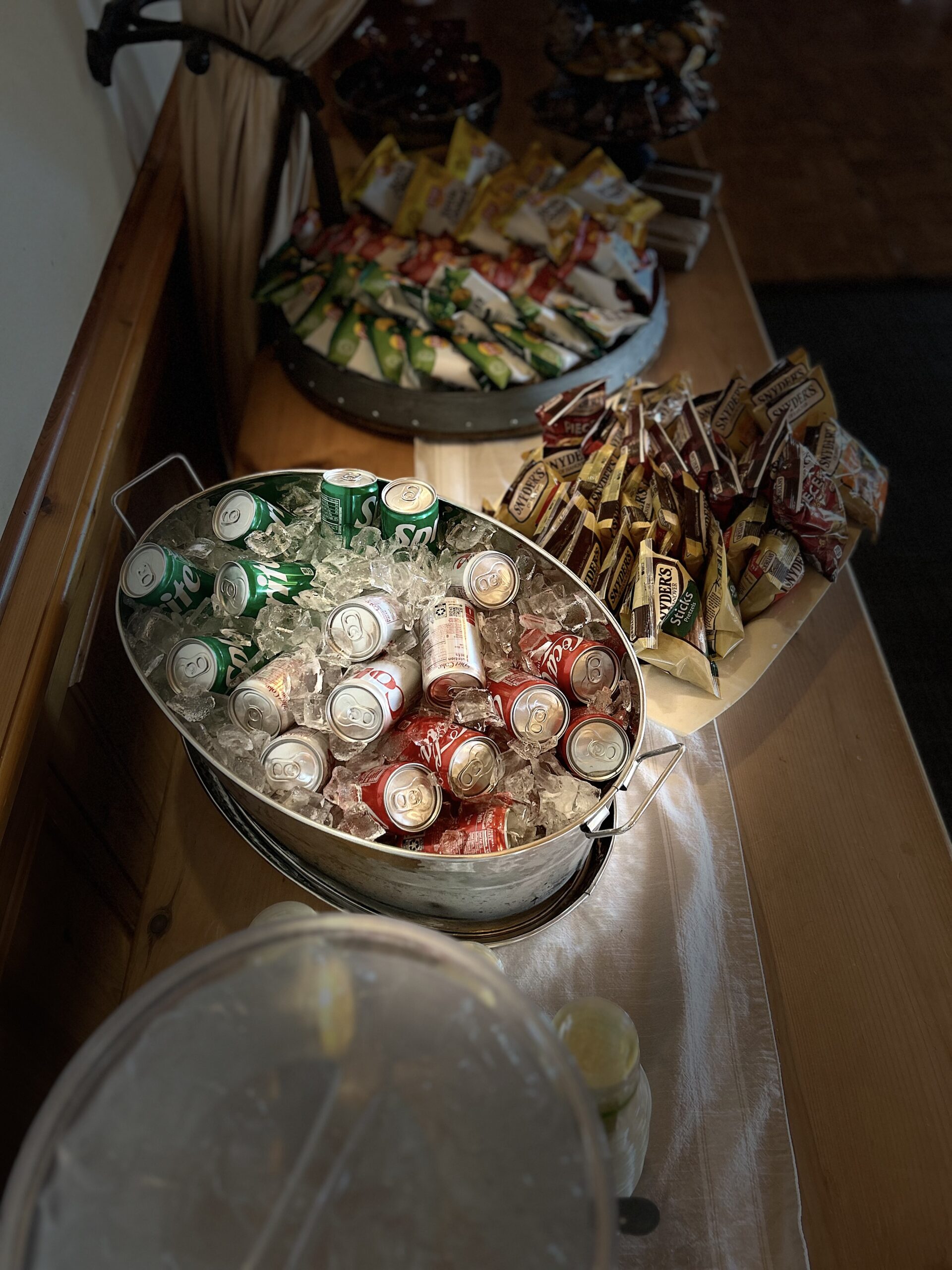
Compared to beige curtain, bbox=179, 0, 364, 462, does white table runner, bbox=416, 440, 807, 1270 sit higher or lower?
lower

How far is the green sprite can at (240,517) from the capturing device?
0.94 m

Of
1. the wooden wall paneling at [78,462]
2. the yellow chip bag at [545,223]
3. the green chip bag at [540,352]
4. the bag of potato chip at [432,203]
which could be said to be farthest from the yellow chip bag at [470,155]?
the wooden wall paneling at [78,462]

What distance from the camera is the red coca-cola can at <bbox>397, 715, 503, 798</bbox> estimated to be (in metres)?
0.78

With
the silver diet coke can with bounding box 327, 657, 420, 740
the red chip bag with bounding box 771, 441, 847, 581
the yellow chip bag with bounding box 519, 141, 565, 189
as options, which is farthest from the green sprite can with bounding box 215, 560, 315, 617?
the yellow chip bag with bounding box 519, 141, 565, 189

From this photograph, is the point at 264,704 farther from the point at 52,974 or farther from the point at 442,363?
the point at 442,363

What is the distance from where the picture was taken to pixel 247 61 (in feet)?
4.51

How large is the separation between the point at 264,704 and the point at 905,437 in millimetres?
1872

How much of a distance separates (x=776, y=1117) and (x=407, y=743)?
49cm

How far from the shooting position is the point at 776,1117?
0.78 m

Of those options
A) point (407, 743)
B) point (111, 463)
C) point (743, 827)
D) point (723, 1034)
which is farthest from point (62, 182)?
point (723, 1034)

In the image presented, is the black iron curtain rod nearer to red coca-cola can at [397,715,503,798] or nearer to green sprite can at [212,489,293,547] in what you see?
green sprite can at [212,489,293,547]

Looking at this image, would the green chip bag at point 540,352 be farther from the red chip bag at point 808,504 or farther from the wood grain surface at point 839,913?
the wood grain surface at point 839,913

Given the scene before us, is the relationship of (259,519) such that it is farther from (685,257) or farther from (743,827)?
(685,257)

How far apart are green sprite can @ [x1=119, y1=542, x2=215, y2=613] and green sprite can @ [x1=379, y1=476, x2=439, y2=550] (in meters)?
0.22
